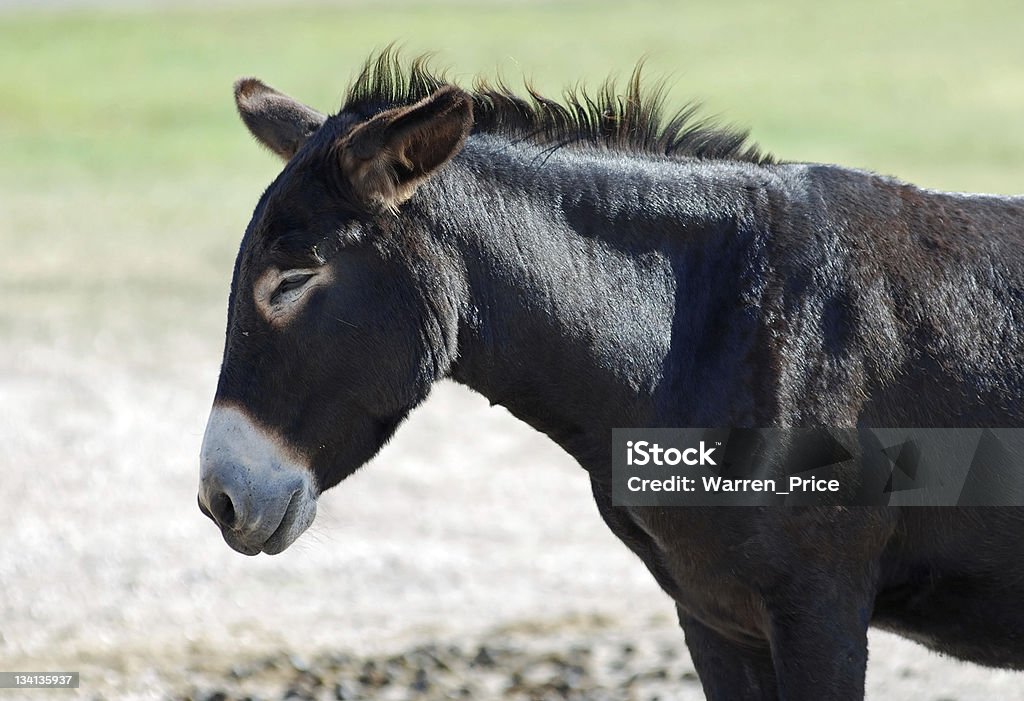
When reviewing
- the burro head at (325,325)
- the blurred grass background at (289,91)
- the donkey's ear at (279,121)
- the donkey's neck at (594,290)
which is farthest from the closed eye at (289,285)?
the blurred grass background at (289,91)

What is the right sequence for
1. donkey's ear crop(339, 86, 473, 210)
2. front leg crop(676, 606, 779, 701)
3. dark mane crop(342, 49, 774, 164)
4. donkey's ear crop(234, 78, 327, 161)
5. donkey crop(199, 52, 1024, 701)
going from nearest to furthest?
donkey's ear crop(339, 86, 473, 210) → donkey crop(199, 52, 1024, 701) → dark mane crop(342, 49, 774, 164) → front leg crop(676, 606, 779, 701) → donkey's ear crop(234, 78, 327, 161)

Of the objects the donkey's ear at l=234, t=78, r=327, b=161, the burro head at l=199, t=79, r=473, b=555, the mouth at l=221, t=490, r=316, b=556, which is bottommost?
the mouth at l=221, t=490, r=316, b=556

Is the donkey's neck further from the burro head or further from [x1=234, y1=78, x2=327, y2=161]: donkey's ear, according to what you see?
[x1=234, y1=78, x2=327, y2=161]: donkey's ear

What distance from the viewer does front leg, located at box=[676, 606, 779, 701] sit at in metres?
4.41

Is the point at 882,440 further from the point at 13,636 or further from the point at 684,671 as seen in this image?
the point at 13,636

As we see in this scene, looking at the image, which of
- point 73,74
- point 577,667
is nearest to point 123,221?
point 73,74

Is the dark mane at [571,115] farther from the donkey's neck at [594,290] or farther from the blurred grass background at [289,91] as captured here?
the blurred grass background at [289,91]

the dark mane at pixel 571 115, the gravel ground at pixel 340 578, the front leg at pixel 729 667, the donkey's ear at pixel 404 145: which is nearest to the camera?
the donkey's ear at pixel 404 145

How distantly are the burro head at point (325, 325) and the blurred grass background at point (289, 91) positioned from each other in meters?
10.3

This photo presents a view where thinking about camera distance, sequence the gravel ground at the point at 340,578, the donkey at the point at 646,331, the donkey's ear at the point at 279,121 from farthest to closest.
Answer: the gravel ground at the point at 340,578, the donkey's ear at the point at 279,121, the donkey at the point at 646,331

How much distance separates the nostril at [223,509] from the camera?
3.88m

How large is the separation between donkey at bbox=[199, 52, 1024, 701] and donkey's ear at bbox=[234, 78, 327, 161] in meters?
0.36

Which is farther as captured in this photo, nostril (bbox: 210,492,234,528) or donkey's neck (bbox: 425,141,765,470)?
donkey's neck (bbox: 425,141,765,470)

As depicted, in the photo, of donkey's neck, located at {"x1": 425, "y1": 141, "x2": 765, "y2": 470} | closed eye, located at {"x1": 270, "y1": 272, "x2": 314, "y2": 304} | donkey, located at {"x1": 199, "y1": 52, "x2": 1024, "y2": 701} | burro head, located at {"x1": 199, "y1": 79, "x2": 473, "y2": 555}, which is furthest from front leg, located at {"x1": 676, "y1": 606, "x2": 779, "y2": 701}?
closed eye, located at {"x1": 270, "y1": 272, "x2": 314, "y2": 304}
